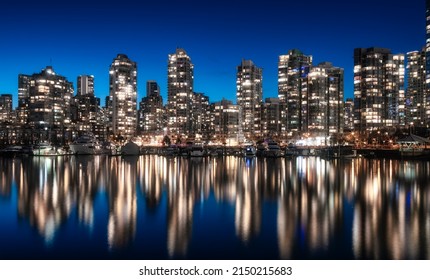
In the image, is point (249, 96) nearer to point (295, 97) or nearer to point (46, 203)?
point (295, 97)

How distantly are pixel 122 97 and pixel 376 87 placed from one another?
291 feet

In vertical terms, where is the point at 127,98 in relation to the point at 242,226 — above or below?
above

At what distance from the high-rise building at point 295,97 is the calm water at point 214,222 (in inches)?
4971

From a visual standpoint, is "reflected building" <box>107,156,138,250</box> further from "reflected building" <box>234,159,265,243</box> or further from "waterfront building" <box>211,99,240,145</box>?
"waterfront building" <box>211,99,240,145</box>

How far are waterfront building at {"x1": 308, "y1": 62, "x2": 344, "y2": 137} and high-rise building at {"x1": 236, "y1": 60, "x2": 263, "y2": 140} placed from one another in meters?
23.5

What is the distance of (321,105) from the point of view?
144 m

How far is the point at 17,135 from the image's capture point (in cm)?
12281

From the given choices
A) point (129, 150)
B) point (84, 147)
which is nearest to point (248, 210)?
point (129, 150)

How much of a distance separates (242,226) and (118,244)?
402 cm

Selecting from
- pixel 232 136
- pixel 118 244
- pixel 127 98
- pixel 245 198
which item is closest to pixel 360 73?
pixel 232 136

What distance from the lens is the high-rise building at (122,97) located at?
169250 mm

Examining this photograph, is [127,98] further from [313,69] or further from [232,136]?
[313,69]

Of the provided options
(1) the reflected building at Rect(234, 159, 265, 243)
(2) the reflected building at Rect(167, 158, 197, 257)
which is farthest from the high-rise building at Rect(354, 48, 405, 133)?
(2) the reflected building at Rect(167, 158, 197, 257)

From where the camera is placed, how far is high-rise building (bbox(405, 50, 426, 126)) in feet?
475
